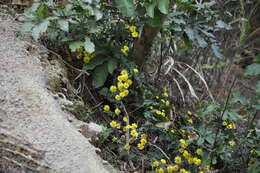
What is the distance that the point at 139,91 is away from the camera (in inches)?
87.4

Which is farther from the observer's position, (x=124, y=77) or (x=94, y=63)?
(x=94, y=63)

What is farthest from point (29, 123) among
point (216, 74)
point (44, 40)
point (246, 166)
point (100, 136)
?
point (216, 74)

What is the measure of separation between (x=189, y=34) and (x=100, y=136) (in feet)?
3.40

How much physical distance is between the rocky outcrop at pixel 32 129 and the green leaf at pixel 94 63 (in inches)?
16.4

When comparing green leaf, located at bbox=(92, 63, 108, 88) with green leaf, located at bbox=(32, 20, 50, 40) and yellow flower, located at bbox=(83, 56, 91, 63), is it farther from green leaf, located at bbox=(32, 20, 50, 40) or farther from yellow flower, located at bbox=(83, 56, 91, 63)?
green leaf, located at bbox=(32, 20, 50, 40)

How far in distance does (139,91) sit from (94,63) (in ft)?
1.36

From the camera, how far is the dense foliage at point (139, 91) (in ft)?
5.91

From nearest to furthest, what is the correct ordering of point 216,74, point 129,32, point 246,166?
1. point 246,166
2. point 129,32
3. point 216,74

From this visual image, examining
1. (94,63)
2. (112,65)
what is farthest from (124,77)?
(94,63)

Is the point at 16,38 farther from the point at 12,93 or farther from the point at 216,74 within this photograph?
the point at 216,74

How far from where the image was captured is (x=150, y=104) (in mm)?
2193

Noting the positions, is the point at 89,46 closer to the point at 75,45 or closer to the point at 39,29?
the point at 75,45

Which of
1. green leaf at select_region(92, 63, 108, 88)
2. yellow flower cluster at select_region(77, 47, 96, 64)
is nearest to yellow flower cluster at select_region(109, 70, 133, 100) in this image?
green leaf at select_region(92, 63, 108, 88)

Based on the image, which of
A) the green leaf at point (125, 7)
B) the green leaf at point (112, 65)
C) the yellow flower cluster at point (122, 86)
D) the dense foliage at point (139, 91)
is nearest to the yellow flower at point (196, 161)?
the dense foliage at point (139, 91)
